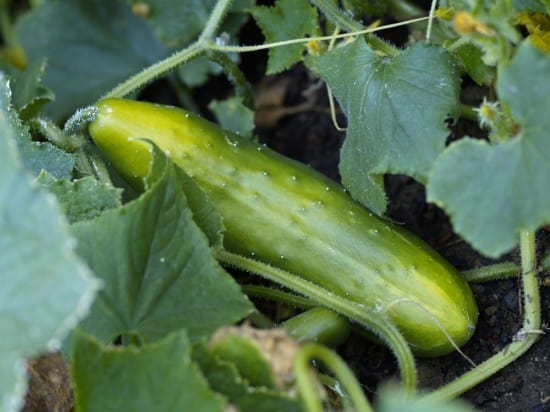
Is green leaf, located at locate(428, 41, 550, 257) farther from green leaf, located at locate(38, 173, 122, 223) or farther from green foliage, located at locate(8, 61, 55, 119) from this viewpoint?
green foliage, located at locate(8, 61, 55, 119)

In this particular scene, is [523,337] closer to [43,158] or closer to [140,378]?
[140,378]

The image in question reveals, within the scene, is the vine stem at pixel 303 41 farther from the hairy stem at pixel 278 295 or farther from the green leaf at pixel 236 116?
the hairy stem at pixel 278 295

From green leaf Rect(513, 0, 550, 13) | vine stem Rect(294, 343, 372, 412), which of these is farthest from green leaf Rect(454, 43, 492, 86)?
vine stem Rect(294, 343, 372, 412)

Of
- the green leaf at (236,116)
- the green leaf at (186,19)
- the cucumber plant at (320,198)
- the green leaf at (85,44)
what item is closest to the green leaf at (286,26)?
the cucumber plant at (320,198)

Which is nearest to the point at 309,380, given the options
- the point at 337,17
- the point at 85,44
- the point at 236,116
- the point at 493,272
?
the point at 493,272

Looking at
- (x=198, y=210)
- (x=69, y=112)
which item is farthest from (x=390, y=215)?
(x=69, y=112)

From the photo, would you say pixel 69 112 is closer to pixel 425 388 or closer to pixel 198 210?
pixel 198 210
